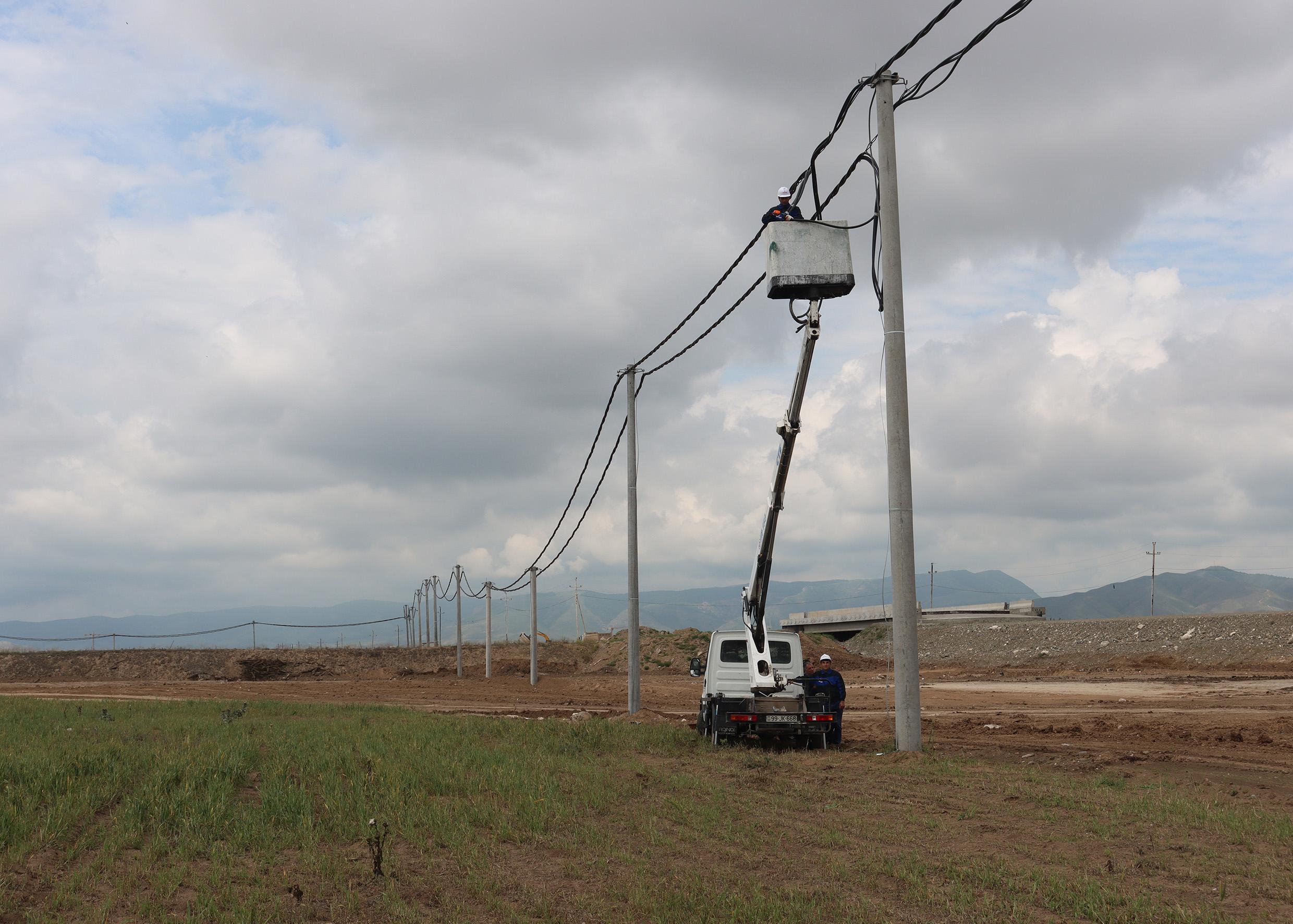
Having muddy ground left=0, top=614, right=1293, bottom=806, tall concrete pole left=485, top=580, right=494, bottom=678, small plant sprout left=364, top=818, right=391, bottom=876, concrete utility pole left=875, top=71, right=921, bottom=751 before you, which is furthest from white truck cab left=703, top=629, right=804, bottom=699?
tall concrete pole left=485, top=580, right=494, bottom=678

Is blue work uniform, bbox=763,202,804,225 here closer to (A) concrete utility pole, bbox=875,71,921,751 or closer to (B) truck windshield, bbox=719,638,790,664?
(A) concrete utility pole, bbox=875,71,921,751

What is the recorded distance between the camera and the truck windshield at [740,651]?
65.6 ft

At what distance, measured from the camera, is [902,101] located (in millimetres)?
16266

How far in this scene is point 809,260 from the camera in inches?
650

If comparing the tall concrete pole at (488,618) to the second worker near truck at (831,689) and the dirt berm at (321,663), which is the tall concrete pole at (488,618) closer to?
the dirt berm at (321,663)

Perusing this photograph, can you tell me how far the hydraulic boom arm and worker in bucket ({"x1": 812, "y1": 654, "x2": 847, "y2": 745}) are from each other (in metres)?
0.72

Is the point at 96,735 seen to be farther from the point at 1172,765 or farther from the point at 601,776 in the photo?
the point at 1172,765

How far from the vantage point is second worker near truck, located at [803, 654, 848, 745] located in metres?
18.0

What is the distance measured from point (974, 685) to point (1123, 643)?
1274 cm

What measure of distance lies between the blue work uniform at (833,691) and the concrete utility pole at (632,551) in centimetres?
853

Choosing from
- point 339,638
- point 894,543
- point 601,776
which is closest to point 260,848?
point 601,776

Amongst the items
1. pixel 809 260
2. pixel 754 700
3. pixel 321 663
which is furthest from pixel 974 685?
pixel 321 663

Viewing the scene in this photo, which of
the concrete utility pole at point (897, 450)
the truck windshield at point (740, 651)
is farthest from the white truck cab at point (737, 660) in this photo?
the concrete utility pole at point (897, 450)

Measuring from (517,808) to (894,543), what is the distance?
7.41 m
